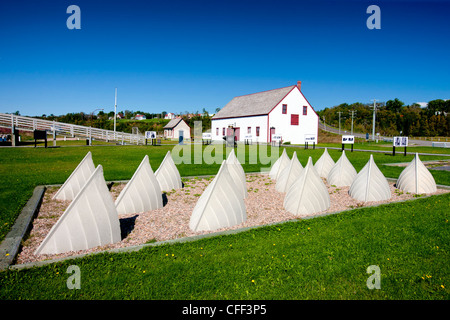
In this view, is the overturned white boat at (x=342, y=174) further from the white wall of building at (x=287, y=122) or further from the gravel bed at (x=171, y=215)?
the white wall of building at (x=287, y=122)

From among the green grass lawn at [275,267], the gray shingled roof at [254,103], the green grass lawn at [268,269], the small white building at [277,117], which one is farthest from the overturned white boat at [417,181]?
the gray shingled roof at [254,103]

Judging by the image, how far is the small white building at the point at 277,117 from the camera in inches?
1729

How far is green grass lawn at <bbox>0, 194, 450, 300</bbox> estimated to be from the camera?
148 inches

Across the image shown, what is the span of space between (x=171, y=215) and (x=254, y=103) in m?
44.9

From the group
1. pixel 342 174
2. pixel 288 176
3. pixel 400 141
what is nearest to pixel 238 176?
pixel 288 176

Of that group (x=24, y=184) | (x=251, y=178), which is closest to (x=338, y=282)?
(x=251, y=178)

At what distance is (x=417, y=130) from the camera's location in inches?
3332

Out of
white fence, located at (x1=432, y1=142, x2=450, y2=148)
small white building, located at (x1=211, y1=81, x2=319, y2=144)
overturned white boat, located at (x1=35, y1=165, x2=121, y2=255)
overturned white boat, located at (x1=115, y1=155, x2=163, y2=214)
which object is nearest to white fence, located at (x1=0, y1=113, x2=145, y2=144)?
small white building, located at (x1=211, y1=81, x2=319, y2=144)

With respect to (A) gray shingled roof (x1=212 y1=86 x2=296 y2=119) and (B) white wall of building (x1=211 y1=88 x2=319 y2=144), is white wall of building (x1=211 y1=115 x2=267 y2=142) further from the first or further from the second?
(A) gray shingled roof (x1=212 y1=86 x2=296 y2=119)

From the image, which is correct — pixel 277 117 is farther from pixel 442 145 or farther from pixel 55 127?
pixel 55 127

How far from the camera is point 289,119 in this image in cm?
4519

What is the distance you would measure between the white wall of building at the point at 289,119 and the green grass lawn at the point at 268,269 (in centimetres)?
3889
